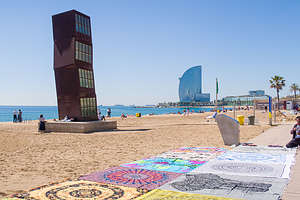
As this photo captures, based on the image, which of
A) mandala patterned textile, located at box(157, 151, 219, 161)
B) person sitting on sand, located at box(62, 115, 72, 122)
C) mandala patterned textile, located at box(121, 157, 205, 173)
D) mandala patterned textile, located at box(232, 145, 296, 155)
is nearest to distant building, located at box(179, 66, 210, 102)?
person sitting on sand, located at box(62, 115, 72, 122)

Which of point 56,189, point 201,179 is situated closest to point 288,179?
point 201,179

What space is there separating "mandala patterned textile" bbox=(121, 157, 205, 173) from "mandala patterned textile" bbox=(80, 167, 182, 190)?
1.16 feet

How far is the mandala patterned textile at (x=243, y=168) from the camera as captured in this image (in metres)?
6.07

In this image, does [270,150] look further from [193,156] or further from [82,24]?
[82,24]

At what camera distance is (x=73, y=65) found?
19375 millimetres

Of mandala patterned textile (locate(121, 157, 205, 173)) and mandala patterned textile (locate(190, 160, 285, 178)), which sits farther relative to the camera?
mandala patterned textile (locate(121, 157, 205, 173))

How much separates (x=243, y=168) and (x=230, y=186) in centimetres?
169

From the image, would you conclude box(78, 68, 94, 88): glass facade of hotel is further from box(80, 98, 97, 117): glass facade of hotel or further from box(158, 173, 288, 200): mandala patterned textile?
box(158, 173, 288, 200): mandala patterned textile

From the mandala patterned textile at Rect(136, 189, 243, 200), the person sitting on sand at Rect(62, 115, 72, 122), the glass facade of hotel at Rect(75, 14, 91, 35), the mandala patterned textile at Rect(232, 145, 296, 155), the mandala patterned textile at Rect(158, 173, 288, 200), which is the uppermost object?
the glass facade of hotel at Rect(75, 14, 91, 35)

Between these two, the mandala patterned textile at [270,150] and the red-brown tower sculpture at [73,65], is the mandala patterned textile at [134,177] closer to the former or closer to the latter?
the mandala patterned textile at [270,150]

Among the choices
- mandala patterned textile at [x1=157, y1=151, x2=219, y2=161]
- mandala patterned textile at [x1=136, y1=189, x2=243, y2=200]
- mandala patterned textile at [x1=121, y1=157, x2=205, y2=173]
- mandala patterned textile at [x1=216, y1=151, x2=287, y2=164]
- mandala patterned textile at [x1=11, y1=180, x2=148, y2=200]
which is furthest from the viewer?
mandala patterned textile at [x1=157, y1=151, x2=219, y2=161]

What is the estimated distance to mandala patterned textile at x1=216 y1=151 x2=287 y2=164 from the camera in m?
7.45

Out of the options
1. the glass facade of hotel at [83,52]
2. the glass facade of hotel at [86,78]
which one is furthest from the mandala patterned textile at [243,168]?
the glass facade of hotel at [83,52]

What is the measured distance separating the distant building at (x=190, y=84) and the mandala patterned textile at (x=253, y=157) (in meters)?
178
